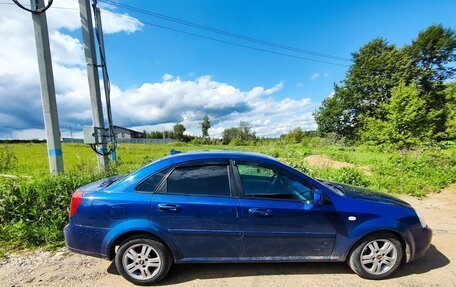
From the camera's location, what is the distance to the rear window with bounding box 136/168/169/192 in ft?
9.73

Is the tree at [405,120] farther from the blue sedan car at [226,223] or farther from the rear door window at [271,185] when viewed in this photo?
the rear door window at [271,185]

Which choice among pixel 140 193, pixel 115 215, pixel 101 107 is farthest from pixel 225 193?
pixel 101 107

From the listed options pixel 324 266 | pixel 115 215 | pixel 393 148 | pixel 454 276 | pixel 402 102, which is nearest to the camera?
pixel 115 215

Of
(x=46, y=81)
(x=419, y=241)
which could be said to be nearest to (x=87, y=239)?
(x=419, y=241)

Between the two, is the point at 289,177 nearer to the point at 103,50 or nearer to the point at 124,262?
the point at 124,262

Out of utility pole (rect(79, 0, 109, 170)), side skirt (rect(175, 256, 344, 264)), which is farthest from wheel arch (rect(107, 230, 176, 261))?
utility pole (rect(79, 0, 109, 170))

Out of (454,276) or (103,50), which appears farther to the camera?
(103,50)

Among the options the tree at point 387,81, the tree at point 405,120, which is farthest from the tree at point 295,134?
the tree at point 405,120

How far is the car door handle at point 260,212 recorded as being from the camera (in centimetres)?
291

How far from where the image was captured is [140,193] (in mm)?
2936

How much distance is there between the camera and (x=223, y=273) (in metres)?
3.17

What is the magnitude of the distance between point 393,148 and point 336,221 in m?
21.7

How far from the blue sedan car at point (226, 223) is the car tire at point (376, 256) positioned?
11mm

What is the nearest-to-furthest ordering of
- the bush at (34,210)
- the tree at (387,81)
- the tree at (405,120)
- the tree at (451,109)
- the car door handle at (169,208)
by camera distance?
the car door handle at (169,208) < the bush at (34,210) < the tree at (405,120) < the tree at (451,109) < the tree at (387,81)
